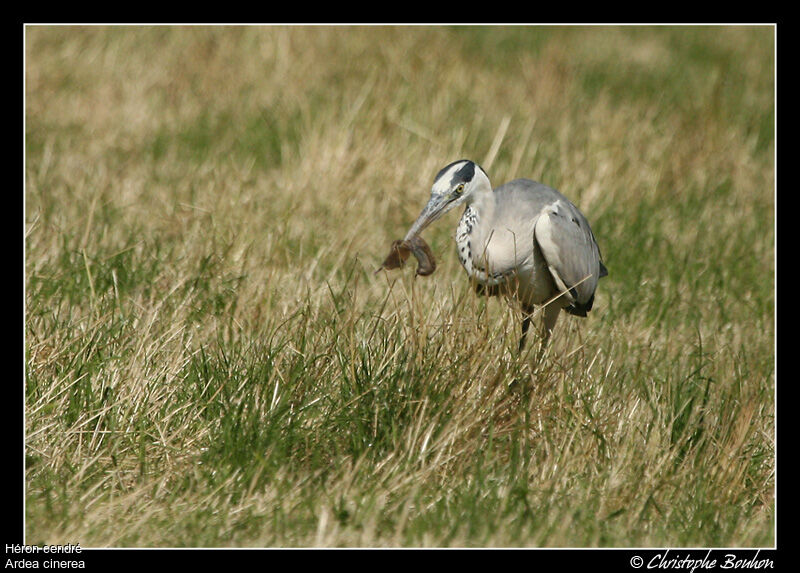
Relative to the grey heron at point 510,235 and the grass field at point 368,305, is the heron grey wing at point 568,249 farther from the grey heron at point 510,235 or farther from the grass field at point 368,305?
the grass field at point 368,305

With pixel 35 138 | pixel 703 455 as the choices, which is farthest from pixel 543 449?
pixel 35 138

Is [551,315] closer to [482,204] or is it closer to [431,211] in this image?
[482,204]

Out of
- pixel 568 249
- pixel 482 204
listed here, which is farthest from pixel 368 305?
pixel 568 249

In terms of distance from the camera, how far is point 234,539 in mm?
3502

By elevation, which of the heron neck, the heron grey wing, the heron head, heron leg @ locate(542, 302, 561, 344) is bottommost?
heron leg @ locate(542, 302, 561, 344)

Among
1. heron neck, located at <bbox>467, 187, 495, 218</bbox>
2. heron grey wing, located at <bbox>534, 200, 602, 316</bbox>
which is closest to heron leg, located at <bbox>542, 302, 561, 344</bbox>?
heron grey wing, located at <bbox>534, 200, 602, 316</bbox>

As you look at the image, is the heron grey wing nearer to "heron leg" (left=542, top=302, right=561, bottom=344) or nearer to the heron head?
"heron leg" (left=542, top=302, right=561, bottom=344)

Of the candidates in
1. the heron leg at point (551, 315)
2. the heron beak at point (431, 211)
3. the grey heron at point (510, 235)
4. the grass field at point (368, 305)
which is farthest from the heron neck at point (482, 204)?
the heron leg at point (551, 315)

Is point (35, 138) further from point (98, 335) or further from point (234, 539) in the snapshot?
point (234, 539)

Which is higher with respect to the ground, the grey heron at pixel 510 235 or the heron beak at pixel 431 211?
the heron beak at pixel 431 211

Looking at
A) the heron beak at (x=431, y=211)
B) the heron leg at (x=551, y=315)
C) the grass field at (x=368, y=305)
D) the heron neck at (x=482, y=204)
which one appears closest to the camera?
the grass field at (x=368, y=305)

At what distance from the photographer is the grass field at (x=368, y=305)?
12.2 feet

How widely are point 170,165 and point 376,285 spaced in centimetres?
225

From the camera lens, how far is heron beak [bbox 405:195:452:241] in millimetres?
4609
